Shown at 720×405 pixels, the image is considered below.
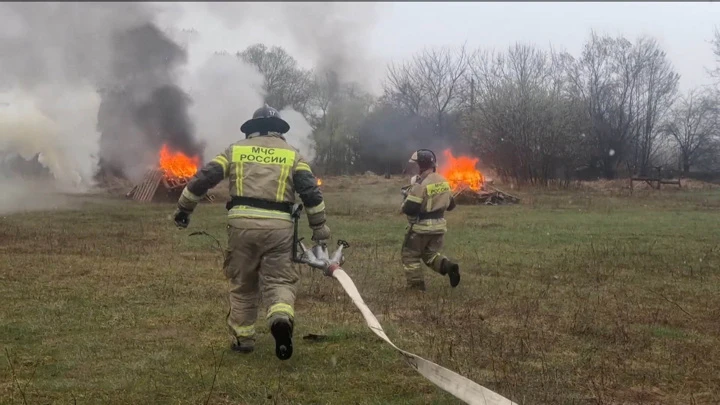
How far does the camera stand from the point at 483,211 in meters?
19.9

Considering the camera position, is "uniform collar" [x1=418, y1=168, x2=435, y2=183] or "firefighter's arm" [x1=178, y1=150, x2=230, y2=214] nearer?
"firefighter's arm" [x1=178, y1=150, x2=230, y2=214]

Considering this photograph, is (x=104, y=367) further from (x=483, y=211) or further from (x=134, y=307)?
(x=483, y=211)

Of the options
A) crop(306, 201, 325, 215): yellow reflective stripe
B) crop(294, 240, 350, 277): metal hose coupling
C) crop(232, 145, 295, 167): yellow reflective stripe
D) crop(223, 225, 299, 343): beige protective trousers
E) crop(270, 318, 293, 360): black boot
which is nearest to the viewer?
crop(270, 318, 293, 360): black boot

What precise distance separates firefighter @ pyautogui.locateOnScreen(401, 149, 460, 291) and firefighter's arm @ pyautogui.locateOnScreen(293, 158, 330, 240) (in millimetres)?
2719

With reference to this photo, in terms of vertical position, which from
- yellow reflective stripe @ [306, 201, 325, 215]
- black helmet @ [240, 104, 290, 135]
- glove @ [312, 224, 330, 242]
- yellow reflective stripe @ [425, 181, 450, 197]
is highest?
black helmet @ [240, 104, 290, 135]

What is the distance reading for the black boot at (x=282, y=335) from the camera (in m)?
4.38

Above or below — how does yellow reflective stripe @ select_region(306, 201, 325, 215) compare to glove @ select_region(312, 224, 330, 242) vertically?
above

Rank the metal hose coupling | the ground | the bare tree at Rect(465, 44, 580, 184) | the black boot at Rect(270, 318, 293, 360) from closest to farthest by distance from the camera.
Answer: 1. the ground
2. the black boot at Rect(270, 318, 293, 360)
3. the metal hose coupling
4. the bare tree at Rect(465, 44, 580, 184)

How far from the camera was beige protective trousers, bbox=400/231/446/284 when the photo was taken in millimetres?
7629

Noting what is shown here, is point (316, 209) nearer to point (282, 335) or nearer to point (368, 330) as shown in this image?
point (282, 335)

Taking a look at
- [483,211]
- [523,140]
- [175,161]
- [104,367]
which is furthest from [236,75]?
[104,367]

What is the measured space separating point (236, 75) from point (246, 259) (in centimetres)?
2284

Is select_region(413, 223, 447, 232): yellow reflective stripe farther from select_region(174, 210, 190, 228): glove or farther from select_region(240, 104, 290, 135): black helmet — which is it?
select_region(174, 210, 190, 228): glove

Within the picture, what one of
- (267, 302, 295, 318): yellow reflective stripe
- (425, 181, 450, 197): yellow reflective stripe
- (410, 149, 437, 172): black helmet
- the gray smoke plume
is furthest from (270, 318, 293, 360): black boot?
the gray smoke plume
